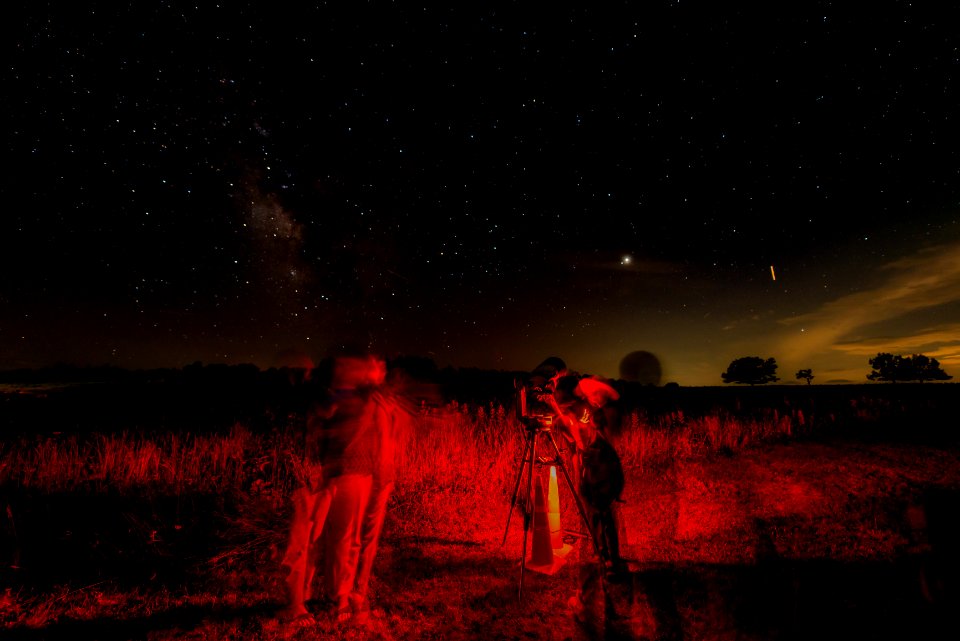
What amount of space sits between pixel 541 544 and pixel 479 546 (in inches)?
39.2

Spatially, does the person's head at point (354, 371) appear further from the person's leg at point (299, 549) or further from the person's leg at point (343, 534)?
the person's leg at point (299, 549)

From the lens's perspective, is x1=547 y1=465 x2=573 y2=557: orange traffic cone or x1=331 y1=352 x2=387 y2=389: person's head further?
x1=547 y1=465 x2=573 y2=557: orange traffic cone

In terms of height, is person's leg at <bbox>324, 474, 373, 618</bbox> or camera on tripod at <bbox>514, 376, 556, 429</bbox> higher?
camera on tripod at <bbox>514, 376, 556, 429</bbox>

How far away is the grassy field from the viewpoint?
3.41 meters

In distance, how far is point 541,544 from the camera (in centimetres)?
436

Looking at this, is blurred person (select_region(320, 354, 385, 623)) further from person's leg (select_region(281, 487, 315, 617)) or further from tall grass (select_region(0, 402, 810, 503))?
tall grass (select_region(0, 402, 810, 503))

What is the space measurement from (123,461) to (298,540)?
17.0ft

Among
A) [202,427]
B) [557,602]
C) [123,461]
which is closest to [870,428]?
[557,602]

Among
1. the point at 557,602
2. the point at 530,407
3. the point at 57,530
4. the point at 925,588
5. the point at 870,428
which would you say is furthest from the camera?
the point at 870,428

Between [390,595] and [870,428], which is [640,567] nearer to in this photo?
[390,595]

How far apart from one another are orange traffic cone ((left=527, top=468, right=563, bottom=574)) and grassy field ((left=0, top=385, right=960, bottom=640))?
5.9 inches

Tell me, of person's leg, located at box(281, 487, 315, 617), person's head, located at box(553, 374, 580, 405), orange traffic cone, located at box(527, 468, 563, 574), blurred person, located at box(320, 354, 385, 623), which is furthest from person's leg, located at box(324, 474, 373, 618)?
person's head, located at box(553, 374, 580, 405)

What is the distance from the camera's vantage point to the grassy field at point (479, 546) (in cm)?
341

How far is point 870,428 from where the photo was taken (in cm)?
1188
